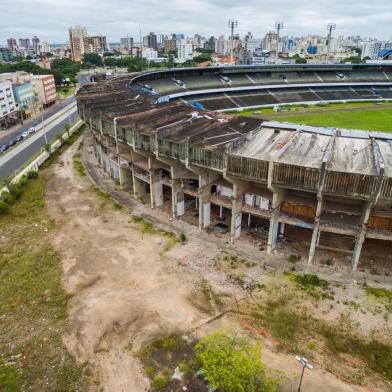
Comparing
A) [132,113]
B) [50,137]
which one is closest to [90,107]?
[132,113]

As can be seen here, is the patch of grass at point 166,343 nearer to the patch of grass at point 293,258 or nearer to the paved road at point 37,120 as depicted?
the patch of grass at point 293,258

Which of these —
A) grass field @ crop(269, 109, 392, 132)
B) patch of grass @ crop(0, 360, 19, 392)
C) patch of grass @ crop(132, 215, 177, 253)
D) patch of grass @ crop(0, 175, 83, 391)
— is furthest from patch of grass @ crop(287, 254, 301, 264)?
grass field @ crop(269, 109, 392, 132)

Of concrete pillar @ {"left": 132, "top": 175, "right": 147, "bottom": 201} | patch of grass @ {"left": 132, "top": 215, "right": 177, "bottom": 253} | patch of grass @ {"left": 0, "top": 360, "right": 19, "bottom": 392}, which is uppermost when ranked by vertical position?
concrete pillar @ {"left": 132, "top": 175, "right": 147, "bottom": 201}

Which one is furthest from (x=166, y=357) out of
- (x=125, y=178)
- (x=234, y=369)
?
(x=125, y=178)

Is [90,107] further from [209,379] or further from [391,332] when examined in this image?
[391,332]

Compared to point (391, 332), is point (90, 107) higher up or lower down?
higher up

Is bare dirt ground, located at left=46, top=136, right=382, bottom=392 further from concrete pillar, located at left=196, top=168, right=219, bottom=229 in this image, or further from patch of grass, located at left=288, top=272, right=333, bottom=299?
patch of grass, located at left=288, top=272, right=333, bottom=299

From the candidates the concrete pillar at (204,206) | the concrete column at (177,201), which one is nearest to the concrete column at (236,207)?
the concrete pillar at (204,206)
